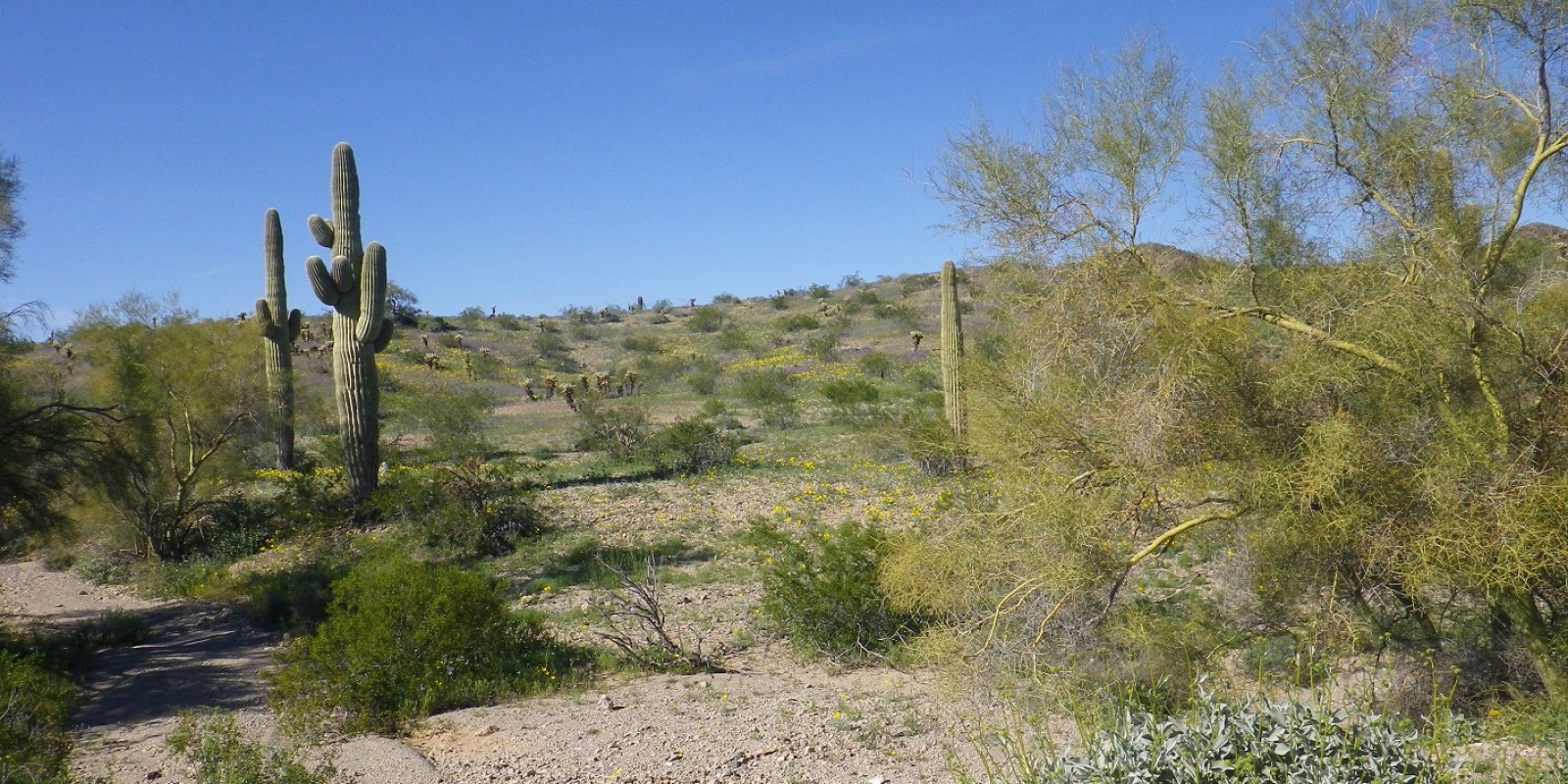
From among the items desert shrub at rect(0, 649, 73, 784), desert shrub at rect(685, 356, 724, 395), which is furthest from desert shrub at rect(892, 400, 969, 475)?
desert shrub at rect(685, 356, 724, 395)

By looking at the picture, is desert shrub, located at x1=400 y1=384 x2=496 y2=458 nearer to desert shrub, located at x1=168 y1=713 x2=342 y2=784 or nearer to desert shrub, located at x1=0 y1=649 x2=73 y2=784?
desert shrub, located at x1=0 y1=649 x2=73 y2=784

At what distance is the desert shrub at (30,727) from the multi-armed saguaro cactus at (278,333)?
11.5 meters

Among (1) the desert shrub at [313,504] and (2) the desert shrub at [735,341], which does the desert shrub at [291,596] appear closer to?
(1) the desert shrub at [313,504]

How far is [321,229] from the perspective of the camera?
53.3 ft

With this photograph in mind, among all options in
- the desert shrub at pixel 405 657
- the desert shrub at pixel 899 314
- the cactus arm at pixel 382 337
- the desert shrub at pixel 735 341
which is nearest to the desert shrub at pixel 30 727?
the desert shrub at pixel 405 657

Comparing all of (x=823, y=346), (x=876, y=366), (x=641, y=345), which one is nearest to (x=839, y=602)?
(x=876, y=366)

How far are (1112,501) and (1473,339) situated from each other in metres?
1.80

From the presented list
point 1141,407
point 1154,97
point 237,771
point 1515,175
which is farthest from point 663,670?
point 1515,175

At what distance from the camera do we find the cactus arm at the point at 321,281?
15.4 meters

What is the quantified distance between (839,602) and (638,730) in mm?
2314

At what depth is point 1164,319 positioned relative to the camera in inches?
214

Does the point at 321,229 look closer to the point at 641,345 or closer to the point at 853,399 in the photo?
the point at 853,399

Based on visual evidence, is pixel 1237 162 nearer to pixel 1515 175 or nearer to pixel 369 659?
pixel 1515 175

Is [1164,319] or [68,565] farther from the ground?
[1164,319]
